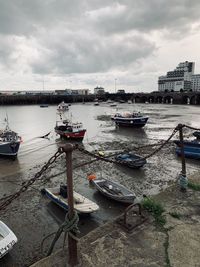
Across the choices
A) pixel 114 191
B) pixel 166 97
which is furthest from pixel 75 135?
pixel 166 97

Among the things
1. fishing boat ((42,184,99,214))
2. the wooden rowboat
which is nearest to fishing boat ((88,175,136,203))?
the wooden rowboat

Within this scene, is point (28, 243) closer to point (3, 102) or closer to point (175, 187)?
point (175, 187)

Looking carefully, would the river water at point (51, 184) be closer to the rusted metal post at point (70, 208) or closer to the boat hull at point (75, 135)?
the boat hull at point (75, 135)

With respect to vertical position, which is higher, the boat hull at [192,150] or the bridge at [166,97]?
the bridge at [166,97]

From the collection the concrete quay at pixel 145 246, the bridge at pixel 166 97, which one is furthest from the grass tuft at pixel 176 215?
the bridge at pixel 166 97

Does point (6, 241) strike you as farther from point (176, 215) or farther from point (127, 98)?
point (127, 98)

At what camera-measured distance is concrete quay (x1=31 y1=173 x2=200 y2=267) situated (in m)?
4.48

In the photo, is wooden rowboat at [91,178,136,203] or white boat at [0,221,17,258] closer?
white boat at [0,221,17,258]

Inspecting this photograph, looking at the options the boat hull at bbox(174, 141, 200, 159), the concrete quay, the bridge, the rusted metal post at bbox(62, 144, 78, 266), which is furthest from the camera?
the bridge

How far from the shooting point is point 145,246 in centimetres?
488

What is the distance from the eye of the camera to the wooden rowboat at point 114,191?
1166 centimetres

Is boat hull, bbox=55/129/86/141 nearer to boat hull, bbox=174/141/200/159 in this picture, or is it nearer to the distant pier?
boat hull, bbox=174/141/200/159

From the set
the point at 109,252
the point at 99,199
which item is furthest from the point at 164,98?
the point at 109,252

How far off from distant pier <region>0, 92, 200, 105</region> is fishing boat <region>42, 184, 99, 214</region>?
96.8 meters
